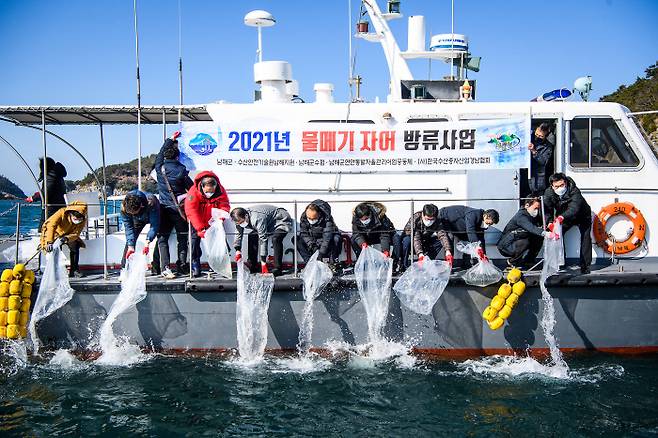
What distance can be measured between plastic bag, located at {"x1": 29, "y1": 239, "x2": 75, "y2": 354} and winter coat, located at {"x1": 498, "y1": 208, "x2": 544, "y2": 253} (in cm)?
528

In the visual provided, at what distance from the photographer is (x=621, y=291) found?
7.04m

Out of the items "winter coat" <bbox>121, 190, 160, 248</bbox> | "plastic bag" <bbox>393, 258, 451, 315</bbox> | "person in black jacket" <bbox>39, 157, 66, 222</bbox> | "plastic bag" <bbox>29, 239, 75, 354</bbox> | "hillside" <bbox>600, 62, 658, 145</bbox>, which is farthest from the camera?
"hillside" <bbox>600, 62, 658, 145</bbox>

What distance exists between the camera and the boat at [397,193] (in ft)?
23.2

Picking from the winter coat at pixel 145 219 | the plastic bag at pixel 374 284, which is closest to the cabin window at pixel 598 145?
the plastic bag at pixel 374 284

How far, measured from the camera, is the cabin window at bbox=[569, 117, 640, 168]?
7980mm

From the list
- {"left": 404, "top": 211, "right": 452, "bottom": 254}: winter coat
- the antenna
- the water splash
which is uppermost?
the antenna

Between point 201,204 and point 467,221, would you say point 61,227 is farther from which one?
point 467,221

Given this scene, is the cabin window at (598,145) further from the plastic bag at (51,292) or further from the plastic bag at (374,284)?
the plastic bag at (51,292)

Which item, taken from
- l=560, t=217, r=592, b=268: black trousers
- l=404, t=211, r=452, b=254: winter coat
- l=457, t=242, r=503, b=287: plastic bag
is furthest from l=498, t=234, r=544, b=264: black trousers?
l=404, t=211, r=452, b=254: winter coat

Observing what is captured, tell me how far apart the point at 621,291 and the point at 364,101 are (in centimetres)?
438

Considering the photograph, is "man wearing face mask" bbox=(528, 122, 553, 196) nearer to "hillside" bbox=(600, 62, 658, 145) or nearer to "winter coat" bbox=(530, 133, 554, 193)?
"winter coat" bbox=(530, 133, 554, 193)

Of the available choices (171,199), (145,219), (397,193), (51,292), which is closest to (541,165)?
(397,193)

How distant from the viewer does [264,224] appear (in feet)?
24.4

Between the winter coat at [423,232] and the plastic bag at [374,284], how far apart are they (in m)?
0.43
